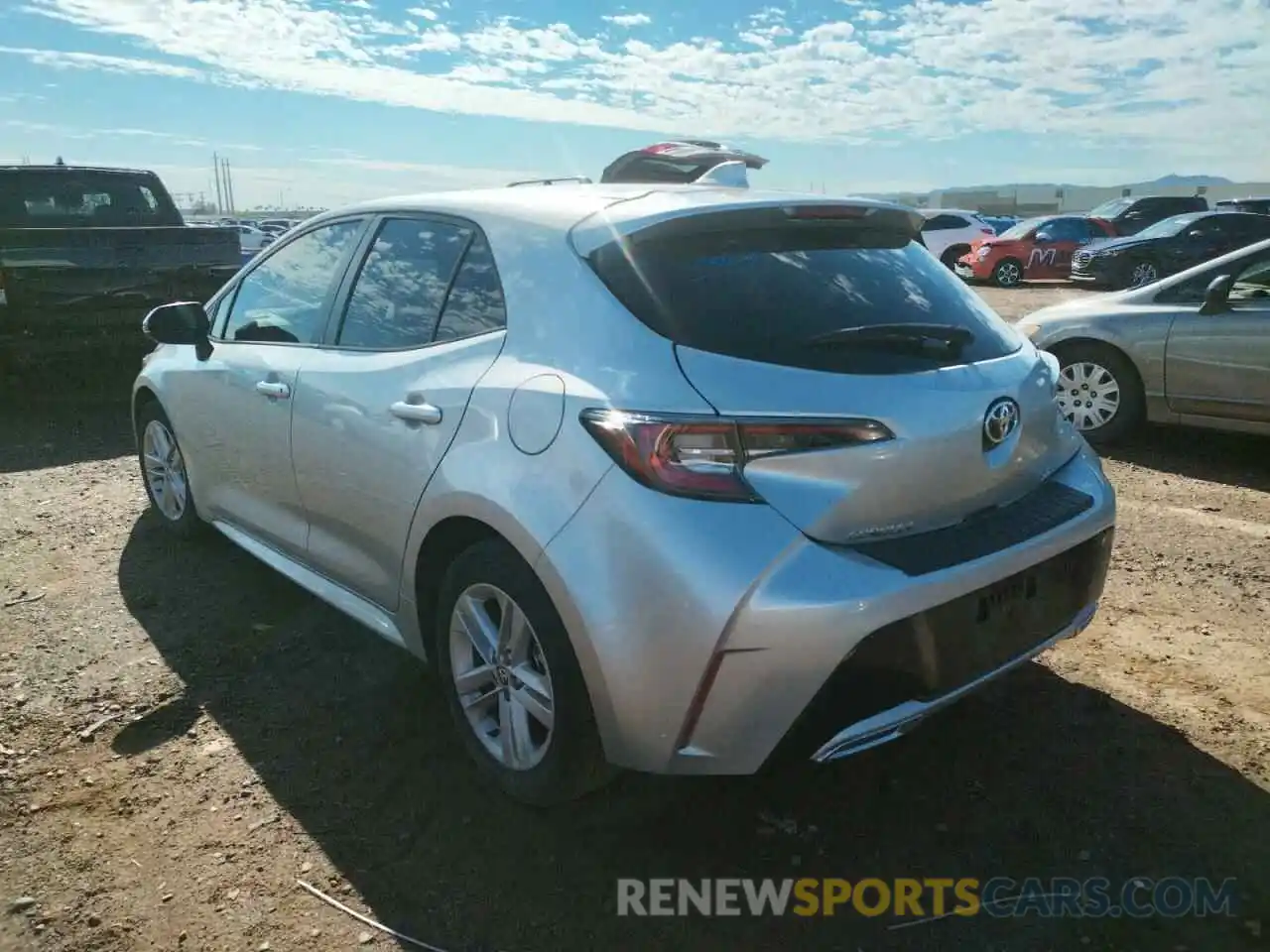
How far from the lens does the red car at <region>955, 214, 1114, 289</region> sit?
2077cm

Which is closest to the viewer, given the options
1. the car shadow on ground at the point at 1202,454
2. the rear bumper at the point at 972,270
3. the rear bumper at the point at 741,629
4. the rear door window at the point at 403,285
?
the rear bumper at the point at 741,629

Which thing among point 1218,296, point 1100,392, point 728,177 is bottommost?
point 1100,392

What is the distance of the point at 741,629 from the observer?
6.89 ft

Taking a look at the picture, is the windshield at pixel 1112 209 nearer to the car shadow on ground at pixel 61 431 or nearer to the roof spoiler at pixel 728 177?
the car shadow on ground at pixel 61 431

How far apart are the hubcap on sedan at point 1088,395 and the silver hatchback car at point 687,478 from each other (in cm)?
386

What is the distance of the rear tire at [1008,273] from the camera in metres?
20.9

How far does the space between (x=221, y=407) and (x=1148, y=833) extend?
3548mm

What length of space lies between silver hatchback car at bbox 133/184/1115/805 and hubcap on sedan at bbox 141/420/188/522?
182 centimetres

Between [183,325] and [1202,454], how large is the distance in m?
5.90

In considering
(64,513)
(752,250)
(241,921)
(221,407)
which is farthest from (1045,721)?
(64,513)

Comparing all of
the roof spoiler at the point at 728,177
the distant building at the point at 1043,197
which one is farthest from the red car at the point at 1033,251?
the distant building at the point at 1043,197

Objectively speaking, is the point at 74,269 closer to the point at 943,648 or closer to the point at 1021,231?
the point at 943,648

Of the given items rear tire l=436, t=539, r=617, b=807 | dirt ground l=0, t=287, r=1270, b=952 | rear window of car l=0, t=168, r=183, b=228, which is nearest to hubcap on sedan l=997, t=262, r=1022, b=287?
rear window of car l=0, t=168, r=183, b=228

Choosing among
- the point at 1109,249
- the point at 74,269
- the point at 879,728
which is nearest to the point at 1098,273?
the point at 1109,249
